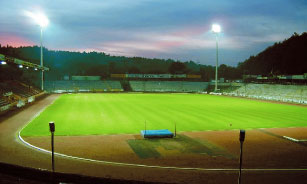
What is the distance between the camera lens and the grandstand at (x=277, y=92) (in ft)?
153

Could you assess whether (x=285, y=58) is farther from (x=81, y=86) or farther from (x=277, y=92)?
(x=81, y=86)

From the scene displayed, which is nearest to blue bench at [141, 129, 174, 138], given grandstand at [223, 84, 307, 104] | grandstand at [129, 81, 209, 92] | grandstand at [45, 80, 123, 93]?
grandstand at [223, 84, 307, 104]

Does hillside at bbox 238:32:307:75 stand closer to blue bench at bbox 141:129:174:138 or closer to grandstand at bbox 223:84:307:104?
grandstand at bbox 223:84:307:104

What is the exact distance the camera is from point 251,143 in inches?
601

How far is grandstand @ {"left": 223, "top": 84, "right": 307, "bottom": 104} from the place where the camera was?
153 feet

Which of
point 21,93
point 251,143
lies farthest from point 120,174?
point 21,93

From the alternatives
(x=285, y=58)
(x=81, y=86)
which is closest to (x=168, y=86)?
(x=81, y=86)

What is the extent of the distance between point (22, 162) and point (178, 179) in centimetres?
681

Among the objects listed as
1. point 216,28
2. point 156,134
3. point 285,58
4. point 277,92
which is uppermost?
point 216,28

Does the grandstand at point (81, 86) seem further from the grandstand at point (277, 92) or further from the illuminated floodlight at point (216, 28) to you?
the grandstand at point (277, 92)

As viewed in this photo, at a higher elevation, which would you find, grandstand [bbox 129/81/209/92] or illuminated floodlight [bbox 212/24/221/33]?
illuminated floodlight [bbox 212/24/221/33]

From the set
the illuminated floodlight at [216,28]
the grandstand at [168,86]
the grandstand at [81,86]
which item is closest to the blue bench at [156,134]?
the illuminated floodlight at [216,28]

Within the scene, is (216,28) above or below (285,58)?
above

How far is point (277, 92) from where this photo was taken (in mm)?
54625
